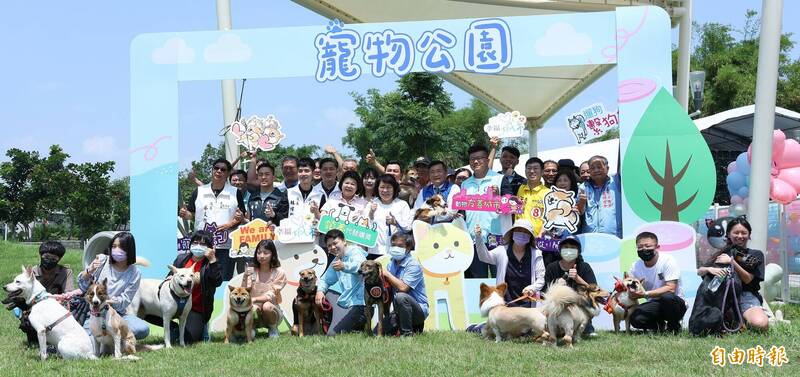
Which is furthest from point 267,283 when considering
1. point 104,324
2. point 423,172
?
point 423,172

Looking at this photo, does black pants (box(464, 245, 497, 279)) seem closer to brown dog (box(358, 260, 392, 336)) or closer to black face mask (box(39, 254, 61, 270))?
brown dog (box(358, 260, 392, 336))

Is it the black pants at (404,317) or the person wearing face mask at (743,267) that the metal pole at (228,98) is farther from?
the person wearing face mask at (743,267)

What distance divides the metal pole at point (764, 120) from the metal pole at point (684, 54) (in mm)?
5436

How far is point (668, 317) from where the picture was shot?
6641mm

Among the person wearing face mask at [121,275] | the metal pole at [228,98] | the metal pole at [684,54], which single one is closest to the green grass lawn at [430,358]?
the person wearing face mask at [121,275]

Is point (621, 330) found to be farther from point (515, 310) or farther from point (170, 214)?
point (170, 214)

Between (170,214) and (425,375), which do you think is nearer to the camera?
(425,375)

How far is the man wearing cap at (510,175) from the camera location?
782cm

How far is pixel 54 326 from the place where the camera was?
5.79 metres

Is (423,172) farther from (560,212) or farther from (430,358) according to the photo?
(430,358)

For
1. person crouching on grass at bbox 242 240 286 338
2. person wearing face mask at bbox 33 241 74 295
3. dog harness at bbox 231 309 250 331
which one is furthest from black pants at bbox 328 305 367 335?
person wearing face mask at bbox 33 241 74 295

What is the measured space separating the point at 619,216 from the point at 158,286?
4684 mm

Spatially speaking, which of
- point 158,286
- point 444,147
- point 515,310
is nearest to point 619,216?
point 515,310

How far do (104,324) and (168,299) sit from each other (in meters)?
0.72
